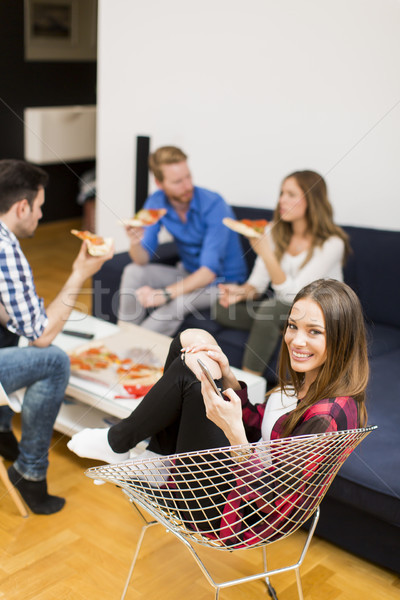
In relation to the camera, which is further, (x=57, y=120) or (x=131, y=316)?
(x=57, y=120)

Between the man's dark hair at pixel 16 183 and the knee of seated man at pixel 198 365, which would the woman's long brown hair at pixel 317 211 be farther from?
the knee of seated man at pixel 198 365

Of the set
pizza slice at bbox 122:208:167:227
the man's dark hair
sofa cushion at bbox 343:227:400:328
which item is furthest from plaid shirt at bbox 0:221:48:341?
sofa cushion at bbox 343:227:400:328

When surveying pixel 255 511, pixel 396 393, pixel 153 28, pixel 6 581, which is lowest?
pixel 6 581

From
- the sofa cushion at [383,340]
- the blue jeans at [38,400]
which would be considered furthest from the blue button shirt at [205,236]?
the blue jeans at [38,400]

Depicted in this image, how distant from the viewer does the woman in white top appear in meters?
2.89

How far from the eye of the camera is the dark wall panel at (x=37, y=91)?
5.37m

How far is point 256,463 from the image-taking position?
1439mm

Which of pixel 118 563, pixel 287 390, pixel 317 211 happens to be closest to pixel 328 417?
pixel 287 390

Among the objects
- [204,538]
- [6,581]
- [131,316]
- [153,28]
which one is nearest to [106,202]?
[153,28]

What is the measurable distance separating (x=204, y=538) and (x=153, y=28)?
3.13 m

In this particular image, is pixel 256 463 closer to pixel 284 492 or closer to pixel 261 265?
pixel 284 492

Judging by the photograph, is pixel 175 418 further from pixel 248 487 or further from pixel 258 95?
pixel 258 95

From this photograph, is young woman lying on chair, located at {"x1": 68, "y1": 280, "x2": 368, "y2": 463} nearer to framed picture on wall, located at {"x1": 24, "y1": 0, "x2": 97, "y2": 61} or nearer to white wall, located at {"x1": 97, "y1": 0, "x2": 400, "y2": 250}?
white wall, located at {"x1": 97, "y1": 0, "x2": 400, "y2": 250}

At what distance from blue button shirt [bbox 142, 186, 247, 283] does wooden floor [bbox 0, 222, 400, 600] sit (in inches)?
52.1
